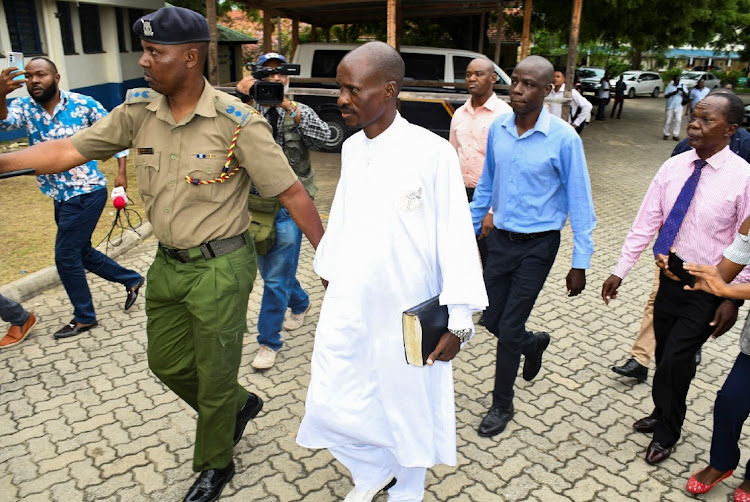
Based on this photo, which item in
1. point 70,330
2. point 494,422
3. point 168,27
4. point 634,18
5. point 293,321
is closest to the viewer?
point 168,27

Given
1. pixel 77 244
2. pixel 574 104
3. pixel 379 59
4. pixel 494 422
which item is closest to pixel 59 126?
pixel 77 244

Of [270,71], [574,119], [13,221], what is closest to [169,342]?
[270,71]

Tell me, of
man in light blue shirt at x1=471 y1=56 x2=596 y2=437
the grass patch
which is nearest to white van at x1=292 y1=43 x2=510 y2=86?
the grass patch

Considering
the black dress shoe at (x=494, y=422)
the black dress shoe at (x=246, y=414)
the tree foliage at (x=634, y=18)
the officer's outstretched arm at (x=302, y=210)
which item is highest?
the tree foliage at (x=634, y=18)

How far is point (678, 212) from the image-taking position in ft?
10.5

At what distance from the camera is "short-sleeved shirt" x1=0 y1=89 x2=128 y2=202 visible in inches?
169

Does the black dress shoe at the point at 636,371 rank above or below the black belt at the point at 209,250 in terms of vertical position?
below

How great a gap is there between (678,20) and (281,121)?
14.6 meters

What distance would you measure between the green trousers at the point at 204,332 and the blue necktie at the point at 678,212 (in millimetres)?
2171

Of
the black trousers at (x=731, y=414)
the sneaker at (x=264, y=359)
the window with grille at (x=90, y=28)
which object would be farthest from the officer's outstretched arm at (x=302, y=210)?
the window with grille at (x=90, y=28)

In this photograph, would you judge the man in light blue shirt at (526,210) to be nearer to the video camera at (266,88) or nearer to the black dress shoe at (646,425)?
the black dress shoe at (646,425)

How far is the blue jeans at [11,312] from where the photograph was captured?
14.2 ft

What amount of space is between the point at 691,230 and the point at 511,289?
3.21 feet

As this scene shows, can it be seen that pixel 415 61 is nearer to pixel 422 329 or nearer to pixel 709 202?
pixel 709 202
